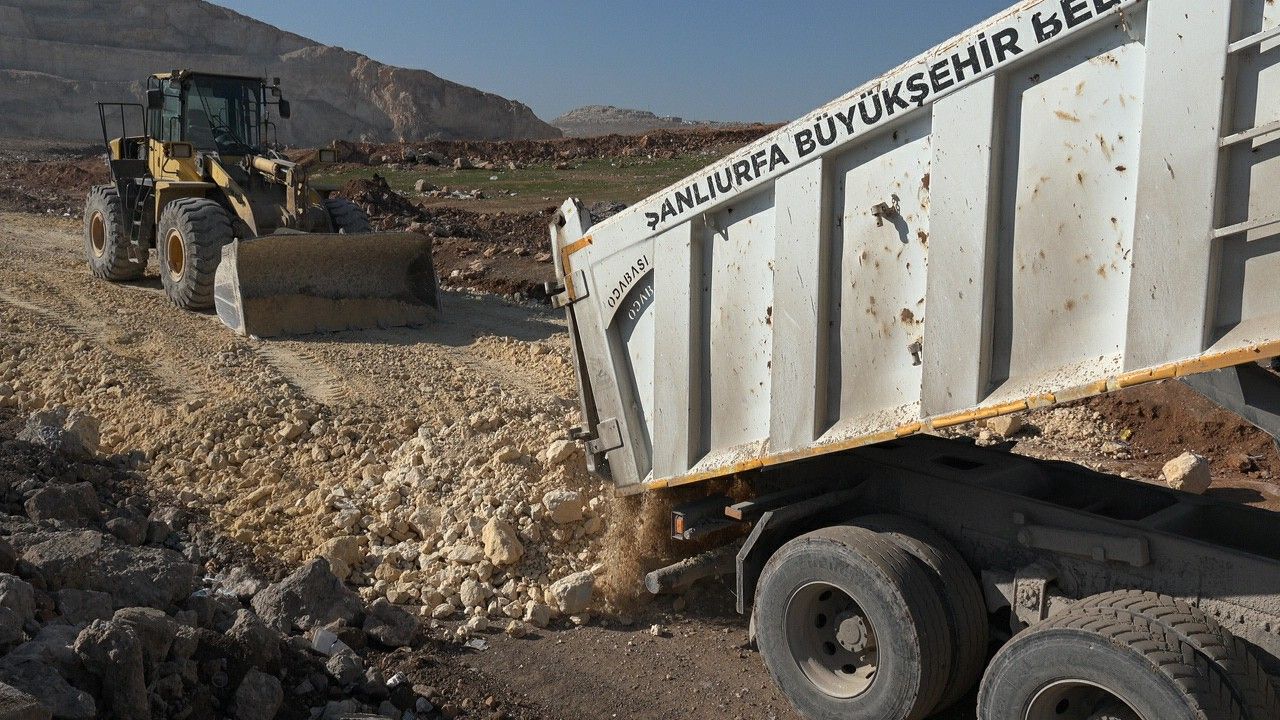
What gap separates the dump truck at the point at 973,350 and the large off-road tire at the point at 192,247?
7695mm

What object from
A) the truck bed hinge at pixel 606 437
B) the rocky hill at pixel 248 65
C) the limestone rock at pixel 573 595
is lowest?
the limestone rock at pixel 573 595

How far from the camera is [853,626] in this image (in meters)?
4.32

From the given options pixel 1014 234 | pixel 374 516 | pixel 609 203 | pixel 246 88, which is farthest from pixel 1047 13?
pixel 609 203

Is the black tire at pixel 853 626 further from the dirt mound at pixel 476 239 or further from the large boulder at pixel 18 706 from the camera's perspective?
the dirt mound at pixel 476 239

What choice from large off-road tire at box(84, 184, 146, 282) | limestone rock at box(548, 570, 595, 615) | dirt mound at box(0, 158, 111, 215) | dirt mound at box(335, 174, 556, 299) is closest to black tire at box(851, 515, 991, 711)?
limestone rock at box(548, 570, 595, 615)

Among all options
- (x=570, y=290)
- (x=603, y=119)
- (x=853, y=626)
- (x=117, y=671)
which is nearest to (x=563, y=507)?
(x=570, y=290)

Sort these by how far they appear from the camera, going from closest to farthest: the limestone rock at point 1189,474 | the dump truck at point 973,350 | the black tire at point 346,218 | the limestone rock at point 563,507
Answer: the dump truck at point 973,350 → the limestone rock at point 563,507 → the limestone rock at point 1189,474 → the black tire at point 346,218

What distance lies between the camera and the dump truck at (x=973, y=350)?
3.24m

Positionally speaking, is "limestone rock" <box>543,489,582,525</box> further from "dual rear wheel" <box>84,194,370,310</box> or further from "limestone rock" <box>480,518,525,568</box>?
"dual rear wheel" <box>84,194,370,310</box>

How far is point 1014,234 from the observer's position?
3.71 metres

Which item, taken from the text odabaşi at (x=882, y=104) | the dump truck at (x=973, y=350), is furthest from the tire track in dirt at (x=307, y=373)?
the text odabaşi at (x=882, y=104)

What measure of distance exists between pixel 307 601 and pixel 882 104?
3.45 metres

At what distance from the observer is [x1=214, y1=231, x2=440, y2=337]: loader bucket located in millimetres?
10570

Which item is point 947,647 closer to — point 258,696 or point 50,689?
point 258,696
